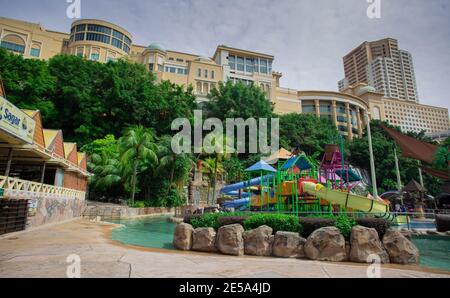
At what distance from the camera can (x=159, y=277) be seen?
4090mm

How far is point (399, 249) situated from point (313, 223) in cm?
218

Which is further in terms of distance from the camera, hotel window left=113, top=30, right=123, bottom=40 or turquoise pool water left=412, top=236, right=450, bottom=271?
hotel window left=113, top=30, right=123, bottom=40

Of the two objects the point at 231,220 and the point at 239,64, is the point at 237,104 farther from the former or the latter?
the point at 231,220

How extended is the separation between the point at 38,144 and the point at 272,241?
12.9 metres

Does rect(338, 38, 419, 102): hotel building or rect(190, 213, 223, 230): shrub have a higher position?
rect(338, 38, 419, 102): hotel building

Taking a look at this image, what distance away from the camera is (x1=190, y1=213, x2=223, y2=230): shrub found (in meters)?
9.05

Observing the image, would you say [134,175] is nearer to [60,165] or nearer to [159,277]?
[60,165]

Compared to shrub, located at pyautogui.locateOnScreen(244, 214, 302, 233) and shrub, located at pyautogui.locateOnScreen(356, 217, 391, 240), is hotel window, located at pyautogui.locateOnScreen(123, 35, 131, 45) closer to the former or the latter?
shrub, located at pyautogui.locateOnScreen(244, 214, 302, 233)

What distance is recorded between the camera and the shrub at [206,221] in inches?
356

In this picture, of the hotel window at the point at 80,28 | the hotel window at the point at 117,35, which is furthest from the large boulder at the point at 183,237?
the hotel window at the point at 80,28

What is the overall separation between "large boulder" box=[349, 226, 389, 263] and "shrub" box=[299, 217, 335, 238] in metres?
0.76

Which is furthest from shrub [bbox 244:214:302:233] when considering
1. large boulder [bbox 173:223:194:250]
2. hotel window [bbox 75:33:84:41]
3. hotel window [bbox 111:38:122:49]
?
hotel window [bbox 75:33:84:41]

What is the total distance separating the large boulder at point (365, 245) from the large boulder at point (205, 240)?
13.1ft

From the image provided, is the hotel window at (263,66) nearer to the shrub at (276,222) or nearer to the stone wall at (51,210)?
the stone wall at (51,210)
